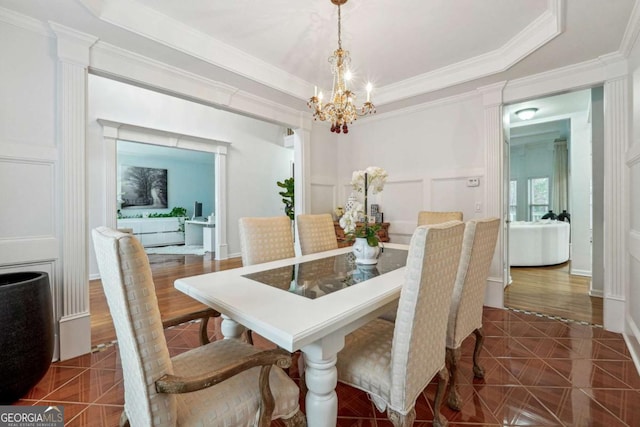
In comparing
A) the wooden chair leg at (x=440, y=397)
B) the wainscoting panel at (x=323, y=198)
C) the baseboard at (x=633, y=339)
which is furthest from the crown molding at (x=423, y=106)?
the wooden chair leg at (x=440, y=397)

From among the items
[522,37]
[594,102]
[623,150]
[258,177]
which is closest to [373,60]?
[522,37]

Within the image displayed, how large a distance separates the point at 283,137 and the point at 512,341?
19.6ft

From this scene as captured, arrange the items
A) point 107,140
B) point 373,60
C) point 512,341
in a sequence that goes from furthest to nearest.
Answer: point 107,140
point 373,60
point 512,341

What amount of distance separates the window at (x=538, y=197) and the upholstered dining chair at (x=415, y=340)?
27.0 feet

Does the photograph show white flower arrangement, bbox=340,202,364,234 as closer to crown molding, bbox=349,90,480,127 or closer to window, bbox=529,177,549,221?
crown molding, bbox=349,90,480,127

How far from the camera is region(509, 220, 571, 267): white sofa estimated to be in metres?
5.04

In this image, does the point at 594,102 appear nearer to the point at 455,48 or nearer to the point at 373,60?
the point at 455,48

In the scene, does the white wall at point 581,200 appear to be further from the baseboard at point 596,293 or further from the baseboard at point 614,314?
the baseboard at point 614,314

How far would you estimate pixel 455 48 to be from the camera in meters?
2.77

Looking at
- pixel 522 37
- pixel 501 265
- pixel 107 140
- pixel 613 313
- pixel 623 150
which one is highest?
pixel 522 37

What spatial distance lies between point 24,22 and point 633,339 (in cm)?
508

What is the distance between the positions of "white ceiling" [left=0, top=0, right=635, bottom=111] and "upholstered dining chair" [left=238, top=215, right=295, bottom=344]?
1.58 meters

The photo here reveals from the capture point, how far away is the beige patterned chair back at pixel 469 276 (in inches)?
60.4

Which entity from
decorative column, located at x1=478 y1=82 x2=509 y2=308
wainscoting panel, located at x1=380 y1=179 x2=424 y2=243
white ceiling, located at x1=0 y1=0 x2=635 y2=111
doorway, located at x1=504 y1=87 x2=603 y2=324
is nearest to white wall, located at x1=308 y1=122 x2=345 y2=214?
wainscoting panel, located at x1=380 y1=179 x2=424 y2=243
